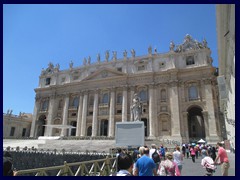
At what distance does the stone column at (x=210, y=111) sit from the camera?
103ft

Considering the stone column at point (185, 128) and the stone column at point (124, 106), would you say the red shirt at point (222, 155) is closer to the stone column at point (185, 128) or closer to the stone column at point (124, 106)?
the stone column at point (185, 128)

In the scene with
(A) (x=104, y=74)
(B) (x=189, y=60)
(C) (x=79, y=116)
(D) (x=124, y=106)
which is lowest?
(C) (x=79, y=116)

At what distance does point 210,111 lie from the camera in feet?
107

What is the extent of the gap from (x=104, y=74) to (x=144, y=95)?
10154 millimetres

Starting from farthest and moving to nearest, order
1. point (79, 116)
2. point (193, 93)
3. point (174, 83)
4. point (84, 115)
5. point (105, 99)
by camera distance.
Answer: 1. point (79, 116)
2. point (105, 99)
3. point (84, 115)
4. point (174, 83)
5. point (193, 93)

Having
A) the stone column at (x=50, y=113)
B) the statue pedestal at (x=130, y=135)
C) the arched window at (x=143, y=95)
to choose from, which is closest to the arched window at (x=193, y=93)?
the arched window at (x=143, y=95)

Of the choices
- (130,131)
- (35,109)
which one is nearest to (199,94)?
(130,131)

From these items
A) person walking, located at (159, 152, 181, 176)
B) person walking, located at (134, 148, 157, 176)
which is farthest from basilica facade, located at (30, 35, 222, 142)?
person walking, located at (134, 148, 157, 176)

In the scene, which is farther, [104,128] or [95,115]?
[104,128]

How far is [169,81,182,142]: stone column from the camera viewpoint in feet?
109

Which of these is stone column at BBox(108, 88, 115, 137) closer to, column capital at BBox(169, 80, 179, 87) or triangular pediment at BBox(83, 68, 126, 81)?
triangular pediment at BBox(83, 68, 126, 81)

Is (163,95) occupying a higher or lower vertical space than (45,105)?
higher

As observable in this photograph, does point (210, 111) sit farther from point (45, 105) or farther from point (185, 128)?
point (45, 105)

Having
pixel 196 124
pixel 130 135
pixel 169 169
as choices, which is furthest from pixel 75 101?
pixel 169 169
